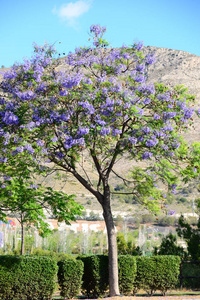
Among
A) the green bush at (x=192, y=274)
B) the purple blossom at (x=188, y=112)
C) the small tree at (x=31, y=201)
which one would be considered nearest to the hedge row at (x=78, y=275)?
the small tree at (x=31, y=201)

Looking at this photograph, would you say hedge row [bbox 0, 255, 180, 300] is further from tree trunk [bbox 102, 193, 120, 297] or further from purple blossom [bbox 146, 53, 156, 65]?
purple blossom [bbox 146, 53, 156, 65]

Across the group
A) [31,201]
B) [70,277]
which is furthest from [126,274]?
[31,201]

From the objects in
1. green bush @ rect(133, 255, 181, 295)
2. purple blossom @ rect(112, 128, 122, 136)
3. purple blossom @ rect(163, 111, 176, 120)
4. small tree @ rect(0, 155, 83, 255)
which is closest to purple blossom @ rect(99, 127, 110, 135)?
purple blossom @ rect(112, 128, 122, 136)

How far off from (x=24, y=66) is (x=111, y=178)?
2227 inches

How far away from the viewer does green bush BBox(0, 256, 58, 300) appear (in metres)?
13.9

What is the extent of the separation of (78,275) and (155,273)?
10.3 feet

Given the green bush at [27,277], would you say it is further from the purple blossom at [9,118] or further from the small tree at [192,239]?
the small tree at [192,239]

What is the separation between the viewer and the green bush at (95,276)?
1563 centimetres

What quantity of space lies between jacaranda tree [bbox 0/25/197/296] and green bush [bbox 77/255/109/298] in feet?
2.34

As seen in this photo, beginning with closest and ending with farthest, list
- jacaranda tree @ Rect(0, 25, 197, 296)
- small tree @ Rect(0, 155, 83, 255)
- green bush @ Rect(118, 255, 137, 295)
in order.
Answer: jacaranda tree @ Rect(0, 25, 197, 296) < small tree @ Rect(0, 155, 83, 255) < green bush @ Rect(118, 255, 137, 295)

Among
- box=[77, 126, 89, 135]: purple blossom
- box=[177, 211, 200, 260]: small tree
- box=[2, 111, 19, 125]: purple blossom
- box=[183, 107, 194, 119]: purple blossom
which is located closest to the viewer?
box=[2, 111, 19, 125]: purple blossom

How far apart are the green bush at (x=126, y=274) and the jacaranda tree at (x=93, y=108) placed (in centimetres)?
79

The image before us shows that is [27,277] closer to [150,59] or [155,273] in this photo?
[155,273]

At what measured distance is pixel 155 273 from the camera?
16.6 meters
